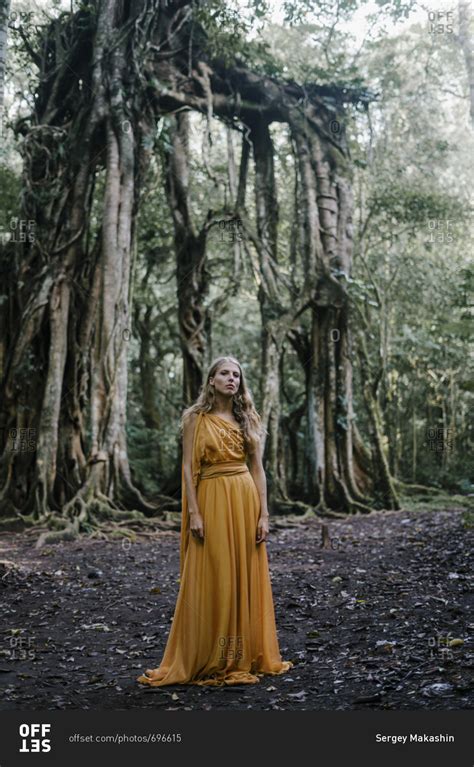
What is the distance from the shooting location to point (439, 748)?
138 inches

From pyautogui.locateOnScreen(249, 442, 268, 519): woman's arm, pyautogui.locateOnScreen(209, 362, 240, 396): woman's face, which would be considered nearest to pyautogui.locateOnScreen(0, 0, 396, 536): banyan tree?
pyautogui.locateOnScreen(249, 442, 268, 519): woman's arm

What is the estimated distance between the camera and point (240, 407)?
4168 millimetres

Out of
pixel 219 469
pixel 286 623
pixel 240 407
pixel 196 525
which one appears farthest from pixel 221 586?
pixel 286 623

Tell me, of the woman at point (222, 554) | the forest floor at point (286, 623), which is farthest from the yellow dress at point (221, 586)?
the forest floor at point (286, 623)

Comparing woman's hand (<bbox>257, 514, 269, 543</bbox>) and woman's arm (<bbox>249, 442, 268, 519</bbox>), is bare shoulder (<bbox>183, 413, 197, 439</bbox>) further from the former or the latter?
woman's hand (<bbox>257, 514, 269, 543</bbox>)

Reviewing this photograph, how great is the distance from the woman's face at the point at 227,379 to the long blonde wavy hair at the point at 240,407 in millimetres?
22

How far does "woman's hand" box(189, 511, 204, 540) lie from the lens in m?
3.94

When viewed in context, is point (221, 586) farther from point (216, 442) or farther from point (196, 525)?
point (216, 442)

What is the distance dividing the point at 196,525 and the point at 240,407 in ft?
2.09

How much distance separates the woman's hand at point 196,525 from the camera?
3.94 meters

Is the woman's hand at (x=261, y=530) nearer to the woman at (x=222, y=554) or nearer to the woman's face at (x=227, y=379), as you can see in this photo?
the woman at (x=222, y=554)

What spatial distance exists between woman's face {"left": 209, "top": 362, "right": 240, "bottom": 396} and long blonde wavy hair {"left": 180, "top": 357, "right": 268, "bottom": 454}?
0.02 m

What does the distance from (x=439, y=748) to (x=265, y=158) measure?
9960 millimetres

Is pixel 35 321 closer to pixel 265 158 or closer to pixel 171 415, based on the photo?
pixel 265 158
